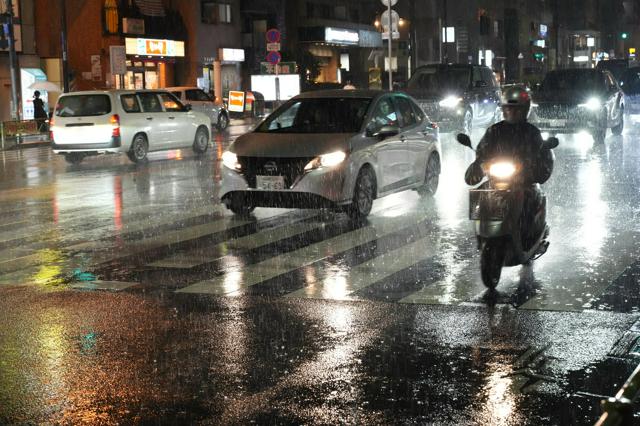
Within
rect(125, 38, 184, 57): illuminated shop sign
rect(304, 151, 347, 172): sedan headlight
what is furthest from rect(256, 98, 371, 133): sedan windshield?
rect(125, 38, 184, 57): illuminated shop sign

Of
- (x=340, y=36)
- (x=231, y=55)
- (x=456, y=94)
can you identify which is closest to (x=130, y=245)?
(x=456, y=94)

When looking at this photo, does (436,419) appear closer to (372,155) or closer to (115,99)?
(372,155)

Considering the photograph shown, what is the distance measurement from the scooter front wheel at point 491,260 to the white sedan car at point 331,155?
413 centimetres

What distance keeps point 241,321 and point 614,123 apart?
21.0m

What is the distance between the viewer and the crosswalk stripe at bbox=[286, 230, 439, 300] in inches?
326

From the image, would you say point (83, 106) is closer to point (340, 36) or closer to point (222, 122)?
point (222, 122)

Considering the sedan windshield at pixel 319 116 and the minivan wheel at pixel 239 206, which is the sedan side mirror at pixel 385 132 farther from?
the minivan wheel at pixel 239 206

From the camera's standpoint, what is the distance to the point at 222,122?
39.2 meters

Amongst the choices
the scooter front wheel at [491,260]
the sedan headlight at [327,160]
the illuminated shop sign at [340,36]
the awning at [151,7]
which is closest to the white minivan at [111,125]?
the sedan headlight at [327,160]

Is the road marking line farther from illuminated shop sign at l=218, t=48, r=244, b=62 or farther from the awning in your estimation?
illuminated shop sign at l=218, t=48, r=244, b=62

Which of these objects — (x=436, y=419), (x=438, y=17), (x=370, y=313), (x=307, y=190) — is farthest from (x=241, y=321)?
(x=438, y=17)

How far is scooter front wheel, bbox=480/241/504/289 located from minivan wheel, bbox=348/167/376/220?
4448mm

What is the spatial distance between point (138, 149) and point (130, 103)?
122 centimetres

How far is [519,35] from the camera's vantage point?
102m
